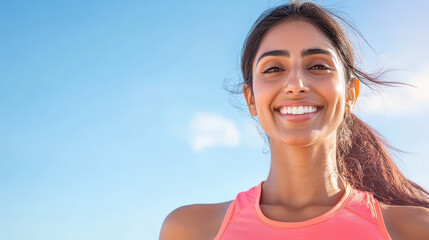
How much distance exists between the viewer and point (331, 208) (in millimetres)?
3104

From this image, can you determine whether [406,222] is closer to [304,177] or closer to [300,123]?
[304,177]

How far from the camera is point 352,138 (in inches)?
161

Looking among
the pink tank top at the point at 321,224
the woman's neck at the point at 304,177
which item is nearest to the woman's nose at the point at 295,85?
the woman's neck at the point at 304,177

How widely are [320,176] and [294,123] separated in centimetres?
45

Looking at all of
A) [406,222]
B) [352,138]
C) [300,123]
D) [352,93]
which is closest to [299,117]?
[300,123]

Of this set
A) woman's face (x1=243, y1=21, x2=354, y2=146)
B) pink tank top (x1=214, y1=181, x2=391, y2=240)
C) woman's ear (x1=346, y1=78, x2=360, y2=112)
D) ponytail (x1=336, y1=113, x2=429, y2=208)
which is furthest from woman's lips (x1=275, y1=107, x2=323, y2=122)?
ponytail (x1=336, y1=113, x2=429, y2=208)

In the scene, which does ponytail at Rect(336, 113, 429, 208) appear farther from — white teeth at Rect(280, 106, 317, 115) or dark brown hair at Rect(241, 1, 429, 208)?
white teeth at Rect(280, 106, 317, 115)

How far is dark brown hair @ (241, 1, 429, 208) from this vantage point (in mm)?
3436

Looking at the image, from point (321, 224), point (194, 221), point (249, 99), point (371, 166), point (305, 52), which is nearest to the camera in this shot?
point (321, 224)

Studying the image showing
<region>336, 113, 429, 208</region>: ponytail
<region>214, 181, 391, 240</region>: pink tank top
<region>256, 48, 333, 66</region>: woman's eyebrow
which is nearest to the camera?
<region>214, 181, 391, 240</region>: pink tank top

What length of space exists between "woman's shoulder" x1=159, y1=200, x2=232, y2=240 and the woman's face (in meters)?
0.65

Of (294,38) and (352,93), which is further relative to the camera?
(352,93)

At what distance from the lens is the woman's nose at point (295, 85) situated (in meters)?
3.03

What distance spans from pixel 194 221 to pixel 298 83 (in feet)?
3.87
